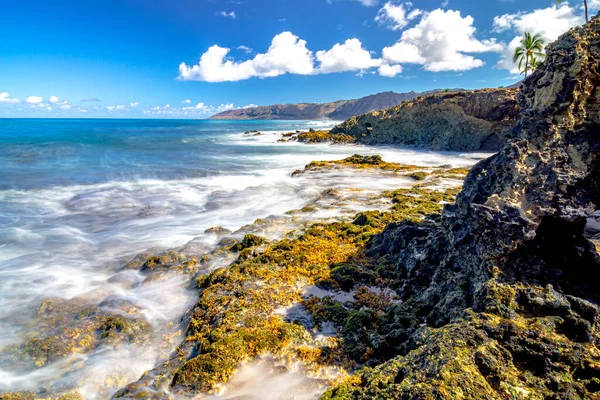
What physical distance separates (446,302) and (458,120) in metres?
37.8

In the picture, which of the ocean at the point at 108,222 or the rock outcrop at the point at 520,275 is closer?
the rock outcrop at the point at 520,275

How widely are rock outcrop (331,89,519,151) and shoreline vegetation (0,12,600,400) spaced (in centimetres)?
3363

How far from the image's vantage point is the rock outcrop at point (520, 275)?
129 inches

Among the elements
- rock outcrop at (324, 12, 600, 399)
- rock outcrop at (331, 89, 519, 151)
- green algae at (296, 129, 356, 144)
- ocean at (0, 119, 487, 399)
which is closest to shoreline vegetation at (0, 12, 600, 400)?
rock outcrop at (324, 12, 600, 399)

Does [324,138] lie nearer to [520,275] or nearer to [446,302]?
[446,302]

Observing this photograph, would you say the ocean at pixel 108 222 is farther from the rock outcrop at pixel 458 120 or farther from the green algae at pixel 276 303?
the rock outcrop at pixel 458 120

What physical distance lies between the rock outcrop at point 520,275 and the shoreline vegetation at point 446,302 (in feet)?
0.06

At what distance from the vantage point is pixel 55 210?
1662 centimetres

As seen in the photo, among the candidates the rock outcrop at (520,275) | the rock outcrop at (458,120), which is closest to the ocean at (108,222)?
the rock outcrop at (520,275)

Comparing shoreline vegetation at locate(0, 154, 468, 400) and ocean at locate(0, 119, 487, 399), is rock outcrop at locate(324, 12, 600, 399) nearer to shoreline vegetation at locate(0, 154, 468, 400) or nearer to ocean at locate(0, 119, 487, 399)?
shoreline vegetation at locate(0, 154, 468, 400)

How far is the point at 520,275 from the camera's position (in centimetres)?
490

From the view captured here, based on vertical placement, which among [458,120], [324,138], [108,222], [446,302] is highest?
[458,120]

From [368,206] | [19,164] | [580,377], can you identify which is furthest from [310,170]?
[19,164]

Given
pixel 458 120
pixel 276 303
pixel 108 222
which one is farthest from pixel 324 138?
pixel 276 303
